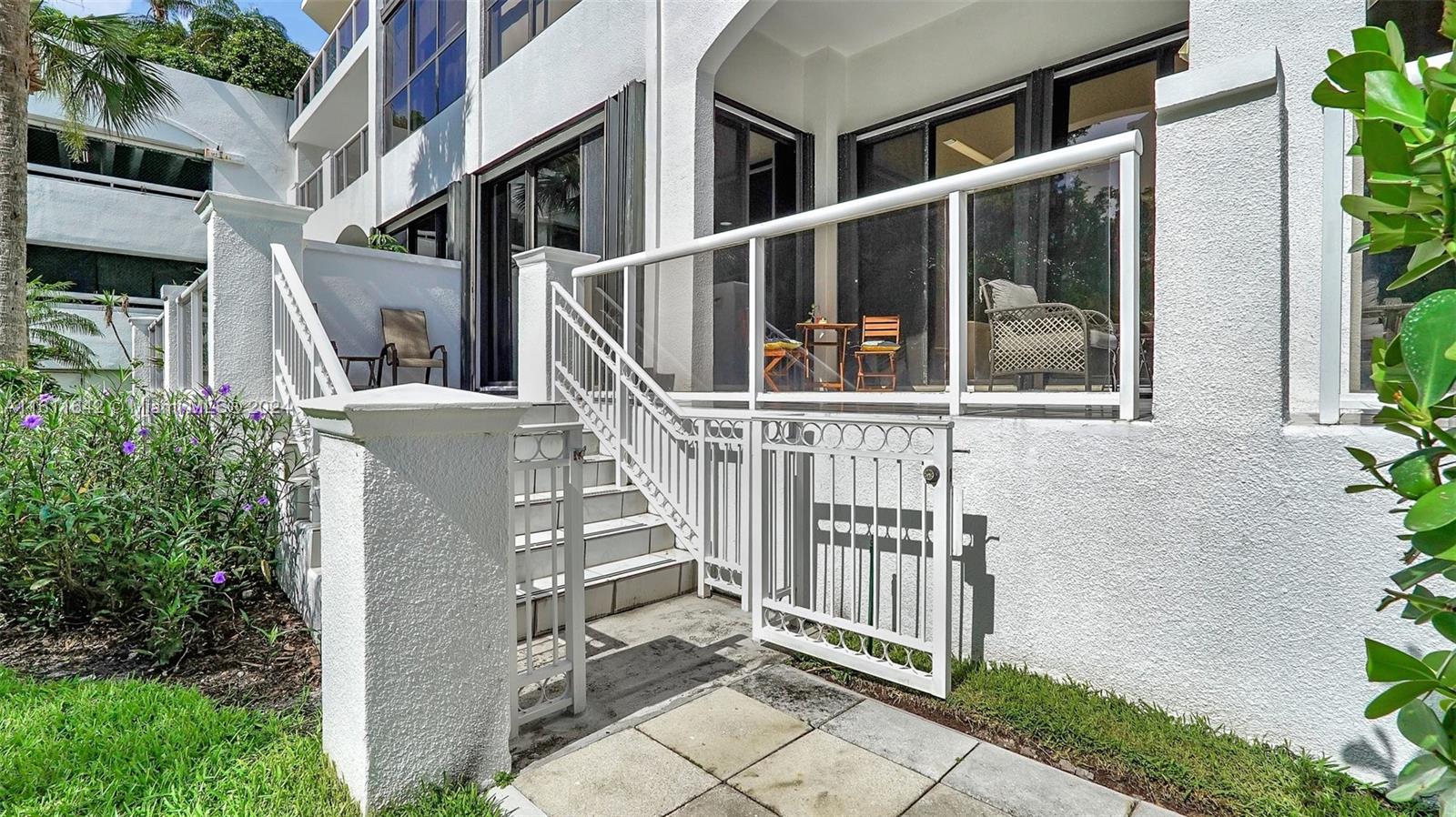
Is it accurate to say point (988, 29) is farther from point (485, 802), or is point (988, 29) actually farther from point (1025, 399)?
point (485, 802)

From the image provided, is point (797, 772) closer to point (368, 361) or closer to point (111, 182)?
point (368, 361)

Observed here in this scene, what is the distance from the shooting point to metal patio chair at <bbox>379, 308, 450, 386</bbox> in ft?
24.6

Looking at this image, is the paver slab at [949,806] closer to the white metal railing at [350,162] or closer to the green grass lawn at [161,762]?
the green grass lawn at [161,762]

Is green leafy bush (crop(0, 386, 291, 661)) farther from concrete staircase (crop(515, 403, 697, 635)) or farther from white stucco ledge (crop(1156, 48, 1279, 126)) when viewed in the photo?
white stucco ledge (crop(1156, 48, 1279, 126))

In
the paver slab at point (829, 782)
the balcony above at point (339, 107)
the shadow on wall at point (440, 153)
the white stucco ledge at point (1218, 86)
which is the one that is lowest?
the paver slab at point (829, 782)

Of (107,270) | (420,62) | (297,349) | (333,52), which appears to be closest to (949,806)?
(297,349)

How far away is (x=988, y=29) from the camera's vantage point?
5.80 m

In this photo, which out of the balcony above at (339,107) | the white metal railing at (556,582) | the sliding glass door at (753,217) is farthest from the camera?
the balcony above at (339,107)

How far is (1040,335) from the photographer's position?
10.3 feet

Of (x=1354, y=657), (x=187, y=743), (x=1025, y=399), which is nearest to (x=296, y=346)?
(x=187, y=743)

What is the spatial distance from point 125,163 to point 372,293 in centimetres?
1175

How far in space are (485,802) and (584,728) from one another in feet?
1.78

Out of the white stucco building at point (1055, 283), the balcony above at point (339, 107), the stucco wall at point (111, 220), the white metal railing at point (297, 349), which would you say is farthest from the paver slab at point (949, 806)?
the stucco wall at point (111, 220)

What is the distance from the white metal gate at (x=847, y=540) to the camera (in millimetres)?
3166
